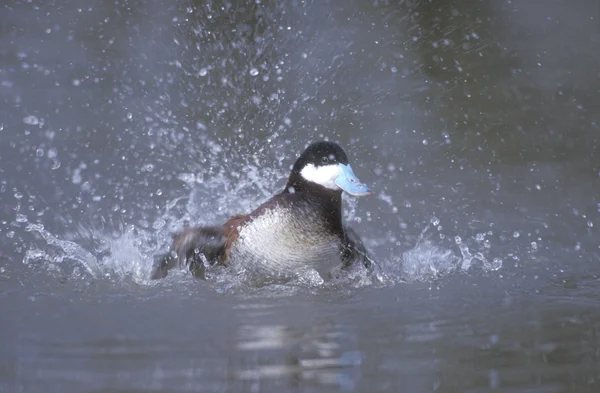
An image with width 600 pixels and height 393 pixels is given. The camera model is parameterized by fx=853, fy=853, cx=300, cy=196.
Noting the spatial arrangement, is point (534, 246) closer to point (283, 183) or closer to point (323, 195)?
point (323, 195)

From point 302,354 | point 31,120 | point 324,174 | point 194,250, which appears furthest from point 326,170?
point 31,120

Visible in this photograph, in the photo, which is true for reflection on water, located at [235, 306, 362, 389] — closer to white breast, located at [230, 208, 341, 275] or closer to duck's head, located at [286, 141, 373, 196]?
white breast, located at [230, 208, 341, 275]

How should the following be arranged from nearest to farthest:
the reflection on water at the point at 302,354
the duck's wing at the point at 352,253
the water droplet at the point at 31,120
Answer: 1. the reflection on water at the point at 302,354
2. the duck's wing at the point at 352,253
3. the water droplet at the point at 31,120

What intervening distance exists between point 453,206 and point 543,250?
104 centimetres

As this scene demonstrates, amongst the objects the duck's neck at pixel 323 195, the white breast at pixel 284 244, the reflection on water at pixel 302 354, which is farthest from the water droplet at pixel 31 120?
the reflection on water at pixel 302 354

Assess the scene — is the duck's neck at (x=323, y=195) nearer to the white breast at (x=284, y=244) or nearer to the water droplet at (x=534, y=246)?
the white breast at (x=284, y=244)

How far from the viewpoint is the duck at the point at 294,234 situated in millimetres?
3445

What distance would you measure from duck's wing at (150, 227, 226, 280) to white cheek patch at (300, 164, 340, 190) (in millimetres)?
447

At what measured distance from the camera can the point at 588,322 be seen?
260 centimetres

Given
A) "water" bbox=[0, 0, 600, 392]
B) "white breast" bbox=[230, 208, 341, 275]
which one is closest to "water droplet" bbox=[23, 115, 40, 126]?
"water" bbox=[0, 0, 600, 392]

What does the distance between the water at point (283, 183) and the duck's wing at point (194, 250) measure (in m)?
0.09

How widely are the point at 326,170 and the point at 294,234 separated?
0.34 metres

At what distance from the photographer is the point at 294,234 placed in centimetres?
348

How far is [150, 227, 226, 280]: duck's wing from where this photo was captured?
3.56m
